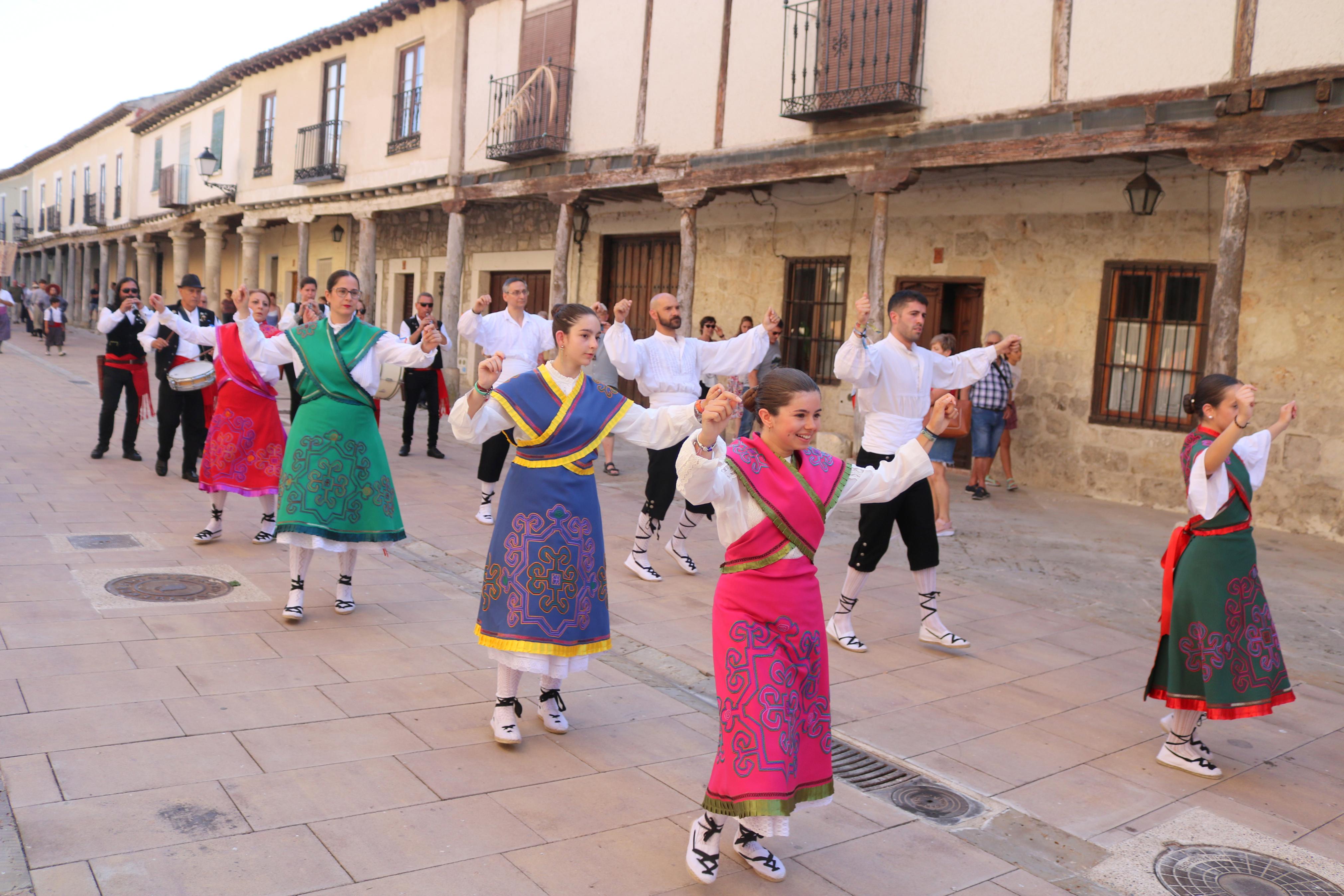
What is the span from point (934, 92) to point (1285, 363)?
4164 millimetres

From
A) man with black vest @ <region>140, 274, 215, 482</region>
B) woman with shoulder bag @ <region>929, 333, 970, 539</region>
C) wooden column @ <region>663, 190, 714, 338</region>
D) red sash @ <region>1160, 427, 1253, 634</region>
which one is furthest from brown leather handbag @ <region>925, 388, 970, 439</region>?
man with black vest @ <region>140, 274, 215, 482</region>

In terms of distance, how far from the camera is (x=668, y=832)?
11.5 feet

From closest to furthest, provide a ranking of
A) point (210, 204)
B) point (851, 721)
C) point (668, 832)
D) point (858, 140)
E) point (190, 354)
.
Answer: point (668, 832) → point (851, 721) → point (190, 354) → point (858, 140) → point (210, 204)

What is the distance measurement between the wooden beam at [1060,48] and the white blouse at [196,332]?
23.4 ft

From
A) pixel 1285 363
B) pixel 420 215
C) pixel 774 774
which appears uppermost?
pixel 420 215

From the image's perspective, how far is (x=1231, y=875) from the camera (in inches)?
137

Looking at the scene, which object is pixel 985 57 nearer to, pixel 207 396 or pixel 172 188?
pixel 207 396

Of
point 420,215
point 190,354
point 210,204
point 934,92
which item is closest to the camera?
point 190,354

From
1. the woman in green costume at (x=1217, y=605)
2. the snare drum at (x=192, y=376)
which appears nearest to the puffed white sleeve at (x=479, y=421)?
the woman in green costume at (x=1217, y=605)

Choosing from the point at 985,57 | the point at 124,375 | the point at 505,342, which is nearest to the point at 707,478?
the point at 505,342

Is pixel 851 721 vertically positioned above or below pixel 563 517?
below

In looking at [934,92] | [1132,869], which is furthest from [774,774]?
[934,92]

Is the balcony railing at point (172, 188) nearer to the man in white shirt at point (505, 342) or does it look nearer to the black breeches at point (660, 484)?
the man in white shirt at point (505, 342)

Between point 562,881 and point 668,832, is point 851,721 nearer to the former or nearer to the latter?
point 668,832
